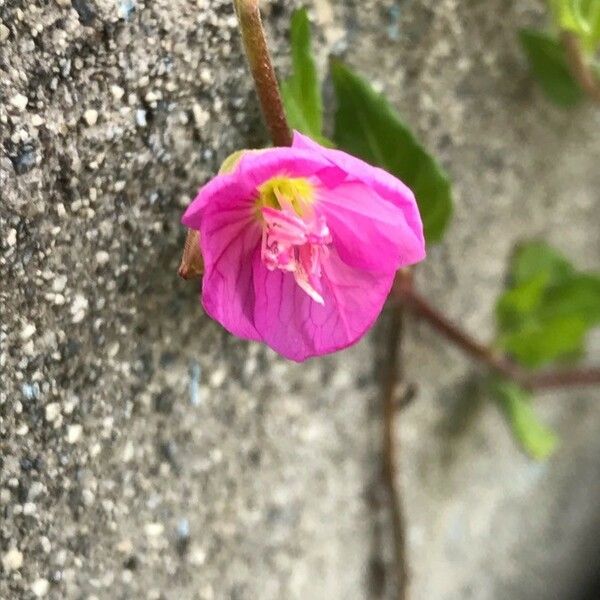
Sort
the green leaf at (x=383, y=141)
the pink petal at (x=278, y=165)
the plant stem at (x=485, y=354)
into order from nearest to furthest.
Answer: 1. the pink petal at (x=278, y=165)
2. the green leaf at (x=383, y=141)
3. the plant stem at (x=485, y=354)

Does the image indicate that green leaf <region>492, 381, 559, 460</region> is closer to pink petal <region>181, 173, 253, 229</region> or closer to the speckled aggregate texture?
the speckled aggregate texture

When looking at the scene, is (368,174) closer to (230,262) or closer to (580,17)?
(230,262)

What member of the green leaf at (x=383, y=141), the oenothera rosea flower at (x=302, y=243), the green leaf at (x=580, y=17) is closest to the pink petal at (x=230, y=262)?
the oenothera rosea flower at (x=302, y=243)

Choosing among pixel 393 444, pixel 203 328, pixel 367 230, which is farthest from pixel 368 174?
pixel 393 444

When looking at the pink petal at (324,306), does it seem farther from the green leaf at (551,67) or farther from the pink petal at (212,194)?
the green leaf at (551,67)

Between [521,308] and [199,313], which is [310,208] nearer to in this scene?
[199,313]
